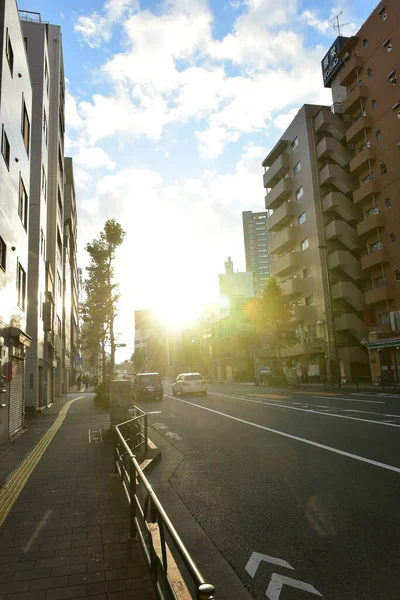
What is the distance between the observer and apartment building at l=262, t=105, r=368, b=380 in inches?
1647

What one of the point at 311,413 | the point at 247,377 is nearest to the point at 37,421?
the point at 311,413

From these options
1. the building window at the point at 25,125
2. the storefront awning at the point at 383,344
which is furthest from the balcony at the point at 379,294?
the building window at the point at 25,125

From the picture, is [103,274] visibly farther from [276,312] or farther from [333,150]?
[333,150]

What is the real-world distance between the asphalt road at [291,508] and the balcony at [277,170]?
148ft

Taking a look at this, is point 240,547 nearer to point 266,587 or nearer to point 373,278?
point 266,587

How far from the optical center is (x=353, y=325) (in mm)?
41188

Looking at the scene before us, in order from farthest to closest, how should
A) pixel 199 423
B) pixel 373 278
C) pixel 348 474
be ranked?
pixel 373 278 < pixel 199 423 < pixel 348 474

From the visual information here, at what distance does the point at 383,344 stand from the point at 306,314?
545 inches

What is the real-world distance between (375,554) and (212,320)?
78.6 metres

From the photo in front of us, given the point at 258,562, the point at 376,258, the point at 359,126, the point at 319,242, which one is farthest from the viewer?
the point at 319,242

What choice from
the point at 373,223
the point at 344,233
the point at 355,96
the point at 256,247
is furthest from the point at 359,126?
the point at 256,247

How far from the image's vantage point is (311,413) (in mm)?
15812

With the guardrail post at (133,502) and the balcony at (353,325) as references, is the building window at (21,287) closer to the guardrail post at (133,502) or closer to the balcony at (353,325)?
the guardrail post at (133,502)

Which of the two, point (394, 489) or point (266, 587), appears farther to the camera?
point (394, 489)
